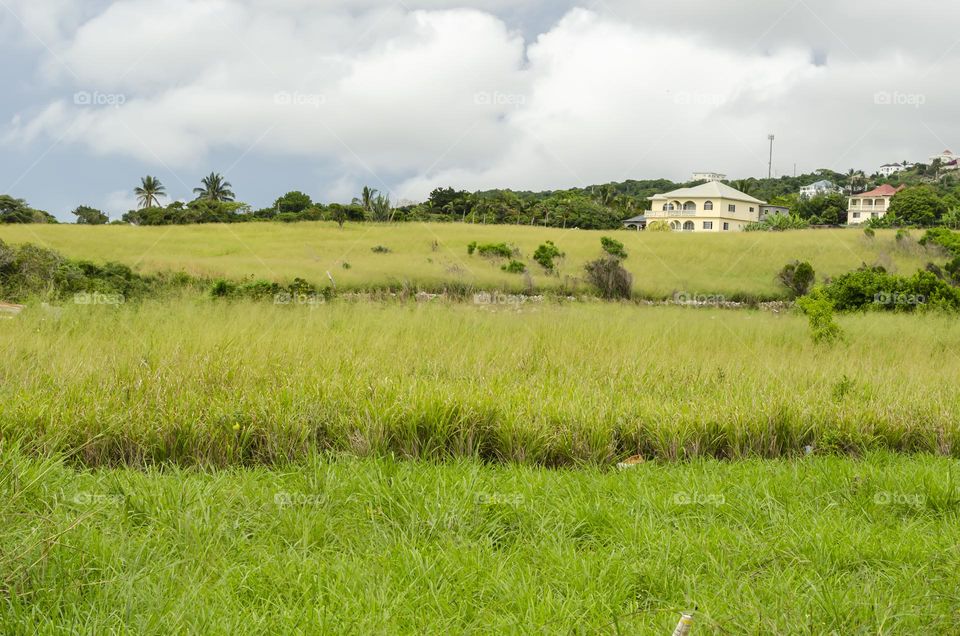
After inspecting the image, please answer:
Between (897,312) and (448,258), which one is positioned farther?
(448,258)

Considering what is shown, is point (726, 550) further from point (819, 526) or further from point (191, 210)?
point (191, 210)

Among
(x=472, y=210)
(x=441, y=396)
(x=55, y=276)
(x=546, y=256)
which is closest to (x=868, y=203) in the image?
(x=472, y=210)

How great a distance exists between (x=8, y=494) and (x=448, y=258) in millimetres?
24807

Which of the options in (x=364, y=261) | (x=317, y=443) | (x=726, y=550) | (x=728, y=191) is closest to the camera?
(x=726, y=550)

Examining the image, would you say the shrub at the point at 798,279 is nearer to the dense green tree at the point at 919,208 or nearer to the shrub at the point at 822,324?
the shrub at the point at 822,324

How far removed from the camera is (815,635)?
2727 millimetres

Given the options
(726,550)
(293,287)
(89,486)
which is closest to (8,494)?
(89,486)

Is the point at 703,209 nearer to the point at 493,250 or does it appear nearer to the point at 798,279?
the point at 798,279

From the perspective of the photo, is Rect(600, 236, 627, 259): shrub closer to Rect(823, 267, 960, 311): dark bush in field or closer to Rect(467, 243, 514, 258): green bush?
Rect(467, 243, 514, 258): green bush

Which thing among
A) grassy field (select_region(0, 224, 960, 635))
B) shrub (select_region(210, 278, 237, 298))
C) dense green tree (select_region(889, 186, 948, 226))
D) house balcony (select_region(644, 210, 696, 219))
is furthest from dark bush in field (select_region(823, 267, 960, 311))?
house balcony (select_region(644, 210, 696, 219))

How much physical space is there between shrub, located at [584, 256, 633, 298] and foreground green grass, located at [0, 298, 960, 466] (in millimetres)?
13519

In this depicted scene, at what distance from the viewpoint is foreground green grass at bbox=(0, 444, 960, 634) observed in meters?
2.88

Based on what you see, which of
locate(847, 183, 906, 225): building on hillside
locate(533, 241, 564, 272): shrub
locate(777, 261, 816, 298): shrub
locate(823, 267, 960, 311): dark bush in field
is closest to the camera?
locate(823, 267, 960, 311): dark bush in field

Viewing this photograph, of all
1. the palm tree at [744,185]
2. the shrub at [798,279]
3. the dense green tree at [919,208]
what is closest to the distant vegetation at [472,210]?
the dense green tree at [919,208]
